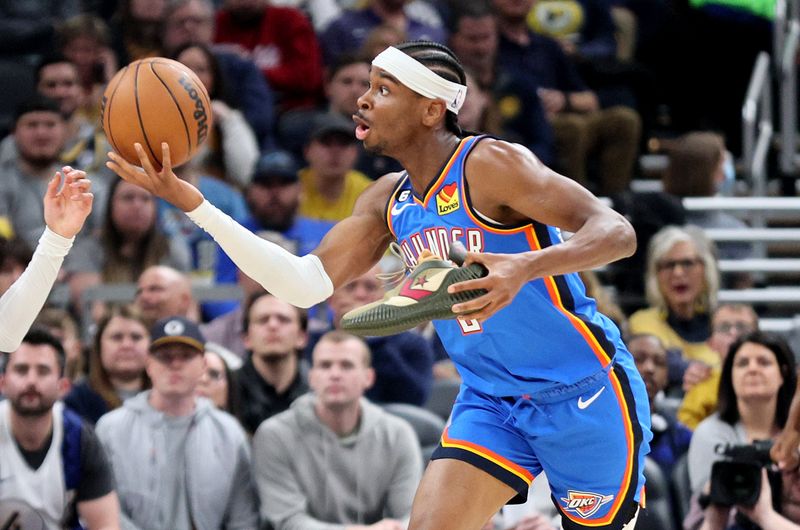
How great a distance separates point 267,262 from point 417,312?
886 mm

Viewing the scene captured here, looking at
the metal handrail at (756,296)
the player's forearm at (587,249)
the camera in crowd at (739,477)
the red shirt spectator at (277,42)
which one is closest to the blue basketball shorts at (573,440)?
the player's forearm at (587,249)

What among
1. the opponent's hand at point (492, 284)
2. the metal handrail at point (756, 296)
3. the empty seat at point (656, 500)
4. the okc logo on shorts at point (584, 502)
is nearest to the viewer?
the opponent's hand at point (492, 284)

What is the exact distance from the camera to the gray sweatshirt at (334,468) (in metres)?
7.19

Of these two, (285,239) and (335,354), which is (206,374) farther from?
(285,239)

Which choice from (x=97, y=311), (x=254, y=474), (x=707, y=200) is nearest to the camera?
(x=254, y=474)

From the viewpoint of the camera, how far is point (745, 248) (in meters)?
10.9

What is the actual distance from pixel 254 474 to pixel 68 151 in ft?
10.5

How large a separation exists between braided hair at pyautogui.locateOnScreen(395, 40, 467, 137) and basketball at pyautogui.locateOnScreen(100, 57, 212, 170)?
0.75 meters

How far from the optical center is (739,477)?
7.02 m

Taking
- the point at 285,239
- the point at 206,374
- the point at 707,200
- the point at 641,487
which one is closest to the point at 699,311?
the point at 707,200

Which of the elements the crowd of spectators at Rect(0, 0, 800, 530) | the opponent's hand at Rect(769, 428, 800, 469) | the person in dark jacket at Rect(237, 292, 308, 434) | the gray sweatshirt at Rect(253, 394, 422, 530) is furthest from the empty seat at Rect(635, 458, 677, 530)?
the person in dark jacket at Rect(237, 292, 308, 434)

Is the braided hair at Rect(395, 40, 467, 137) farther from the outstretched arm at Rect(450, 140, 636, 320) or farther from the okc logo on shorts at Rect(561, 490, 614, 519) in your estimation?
the okc logo on shorts at Rect(561, 490, 614, 519)

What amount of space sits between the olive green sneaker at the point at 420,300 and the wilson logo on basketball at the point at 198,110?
1.00 metres

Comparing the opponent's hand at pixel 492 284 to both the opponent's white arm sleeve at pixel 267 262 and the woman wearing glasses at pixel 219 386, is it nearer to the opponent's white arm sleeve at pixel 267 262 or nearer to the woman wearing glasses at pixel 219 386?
the opponent's white arm sleeve at pixel 267 262
